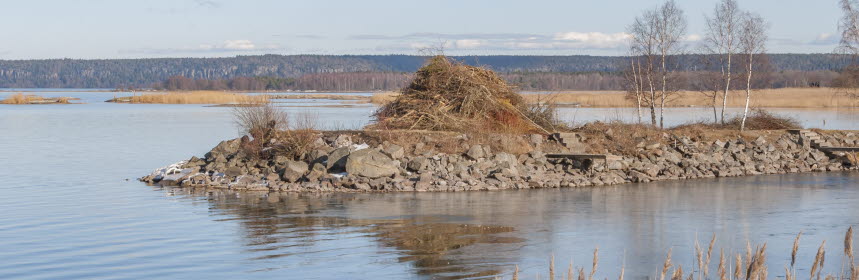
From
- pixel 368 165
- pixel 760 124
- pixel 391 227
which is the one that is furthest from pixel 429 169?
pixel 760 124

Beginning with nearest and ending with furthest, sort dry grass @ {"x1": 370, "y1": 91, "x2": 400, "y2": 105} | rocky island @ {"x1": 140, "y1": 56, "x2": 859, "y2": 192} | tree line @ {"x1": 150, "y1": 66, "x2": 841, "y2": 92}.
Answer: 1. rocky island @ {"x1": 140, "y1": 56, "x2": 859, "y2": 192}
2. dry grass @ {"x1": 370, "y1": 91, "x2": 400, "y2": 105}
3. tree line @ {"x1": 150, "y1": 66, "x2": 841, "y2": 92}

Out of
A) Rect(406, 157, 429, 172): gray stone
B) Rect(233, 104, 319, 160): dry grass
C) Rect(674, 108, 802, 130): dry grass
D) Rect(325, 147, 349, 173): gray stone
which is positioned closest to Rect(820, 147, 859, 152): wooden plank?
Rect(674, 108, 802, 130): dry grass

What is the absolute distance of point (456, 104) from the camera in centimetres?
2575

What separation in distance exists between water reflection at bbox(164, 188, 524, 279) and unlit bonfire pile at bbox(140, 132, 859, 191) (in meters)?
1.90

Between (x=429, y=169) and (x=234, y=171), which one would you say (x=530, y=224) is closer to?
(x=429, y=169)

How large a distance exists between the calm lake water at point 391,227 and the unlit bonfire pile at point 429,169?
81 cm

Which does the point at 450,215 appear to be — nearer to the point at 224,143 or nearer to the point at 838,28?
the point at 224,143

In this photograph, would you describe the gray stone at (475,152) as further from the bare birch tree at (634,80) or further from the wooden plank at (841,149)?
the bare birch tree at (634,80)

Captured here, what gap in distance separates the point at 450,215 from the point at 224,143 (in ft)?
30.6

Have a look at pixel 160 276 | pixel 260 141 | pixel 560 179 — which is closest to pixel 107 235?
pixel 160 276

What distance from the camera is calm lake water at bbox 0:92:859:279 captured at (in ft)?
41.3

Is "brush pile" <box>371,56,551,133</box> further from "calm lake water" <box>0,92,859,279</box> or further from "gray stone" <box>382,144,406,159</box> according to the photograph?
"calm lake water" <box>0,92,859,279</box>

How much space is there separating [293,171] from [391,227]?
663cm

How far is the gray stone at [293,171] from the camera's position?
2184 centimetres
